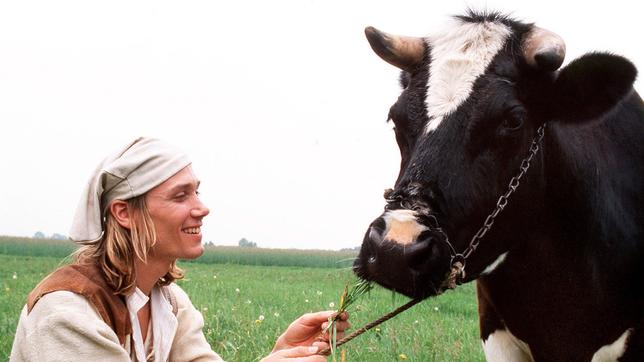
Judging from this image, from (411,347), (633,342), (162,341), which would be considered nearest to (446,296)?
(411,347)

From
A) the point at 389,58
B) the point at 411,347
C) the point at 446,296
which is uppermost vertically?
the point at 389,58

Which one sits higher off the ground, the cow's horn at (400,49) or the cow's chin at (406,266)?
the cow's horn at (400,49)

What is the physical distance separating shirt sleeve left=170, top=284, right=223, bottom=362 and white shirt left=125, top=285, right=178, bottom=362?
0.12 m

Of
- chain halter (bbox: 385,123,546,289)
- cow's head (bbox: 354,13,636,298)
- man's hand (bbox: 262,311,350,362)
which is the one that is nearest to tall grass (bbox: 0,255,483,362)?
man's hand (bbox: 262,311,350,362)

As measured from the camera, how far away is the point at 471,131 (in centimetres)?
348

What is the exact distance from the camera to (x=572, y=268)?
13.0 ft

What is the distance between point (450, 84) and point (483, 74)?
180 millimetres

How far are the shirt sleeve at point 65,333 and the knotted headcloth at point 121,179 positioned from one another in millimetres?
343

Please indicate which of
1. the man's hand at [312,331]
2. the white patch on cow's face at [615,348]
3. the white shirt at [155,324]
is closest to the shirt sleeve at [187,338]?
the white shirt at [155,324]

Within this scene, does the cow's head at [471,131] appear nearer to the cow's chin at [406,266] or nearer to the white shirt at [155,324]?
the cow's chin at [406,266]

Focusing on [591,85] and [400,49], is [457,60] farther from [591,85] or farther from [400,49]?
[591,85]

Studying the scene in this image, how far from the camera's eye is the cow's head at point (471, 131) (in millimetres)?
3236

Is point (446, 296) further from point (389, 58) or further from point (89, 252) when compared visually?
point (89, 252)

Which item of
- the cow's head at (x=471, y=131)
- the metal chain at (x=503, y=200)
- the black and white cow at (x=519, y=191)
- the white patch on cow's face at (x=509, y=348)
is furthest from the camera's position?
the white patch on cow's face at (x=509, y=348)
